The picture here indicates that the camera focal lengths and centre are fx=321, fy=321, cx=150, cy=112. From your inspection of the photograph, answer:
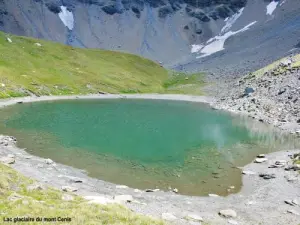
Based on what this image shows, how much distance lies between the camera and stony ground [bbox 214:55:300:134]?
70.0 meters

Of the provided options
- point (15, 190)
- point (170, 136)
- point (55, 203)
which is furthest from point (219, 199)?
point (170, 136)

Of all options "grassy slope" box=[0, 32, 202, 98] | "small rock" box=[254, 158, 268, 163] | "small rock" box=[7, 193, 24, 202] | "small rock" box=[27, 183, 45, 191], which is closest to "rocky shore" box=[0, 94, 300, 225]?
"small rock" box=[254, 158, 268, 163]

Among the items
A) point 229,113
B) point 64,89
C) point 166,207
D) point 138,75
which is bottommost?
point 166,207

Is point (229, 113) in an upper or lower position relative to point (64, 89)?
lower

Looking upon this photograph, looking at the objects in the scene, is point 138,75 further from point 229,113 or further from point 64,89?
point 229,113

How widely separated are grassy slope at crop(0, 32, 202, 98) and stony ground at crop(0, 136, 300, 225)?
71.6 meters

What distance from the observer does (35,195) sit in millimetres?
22266

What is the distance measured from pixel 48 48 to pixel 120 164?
139 m

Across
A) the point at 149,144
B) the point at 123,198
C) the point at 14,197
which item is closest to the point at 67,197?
the point at 14,197

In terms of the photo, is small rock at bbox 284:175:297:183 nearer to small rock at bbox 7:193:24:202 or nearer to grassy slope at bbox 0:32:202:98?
small rock at bbox 7:193:24:202

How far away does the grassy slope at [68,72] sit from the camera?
11454cm

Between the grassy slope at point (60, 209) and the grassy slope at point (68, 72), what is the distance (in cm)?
8206

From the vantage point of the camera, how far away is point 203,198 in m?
28.5

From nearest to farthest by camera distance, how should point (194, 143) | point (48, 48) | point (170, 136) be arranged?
1. point (194, 143)
2. point (170, 136)
3. point (48, 48)
